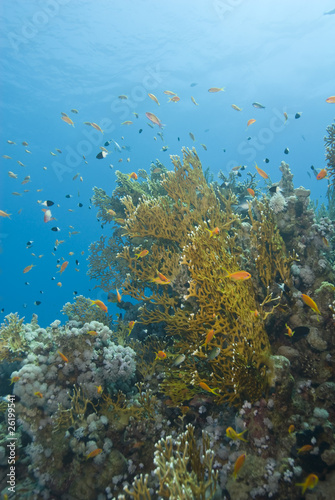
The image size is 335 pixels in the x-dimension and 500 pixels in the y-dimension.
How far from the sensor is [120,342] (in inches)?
320

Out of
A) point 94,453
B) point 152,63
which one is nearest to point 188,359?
point 94,453

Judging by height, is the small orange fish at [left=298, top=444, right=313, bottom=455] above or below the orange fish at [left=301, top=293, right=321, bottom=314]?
below

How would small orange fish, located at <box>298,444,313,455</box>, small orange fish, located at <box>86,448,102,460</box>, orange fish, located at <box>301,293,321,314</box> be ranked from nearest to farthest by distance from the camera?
small orange fish, located at <box>298,444,313,455</box>
orange fish, located at <box>301,293,321,314</box>
small orange fish, located at <box>86,448,102,460</box>

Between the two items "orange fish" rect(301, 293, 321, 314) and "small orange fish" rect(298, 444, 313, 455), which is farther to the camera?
"orange fish" rect(301, 293, 321, 314)

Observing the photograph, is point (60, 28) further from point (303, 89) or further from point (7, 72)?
point (303, 89)

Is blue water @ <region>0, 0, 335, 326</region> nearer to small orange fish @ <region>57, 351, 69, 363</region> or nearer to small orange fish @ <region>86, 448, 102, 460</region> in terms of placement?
small orange fish @ <region>57, 351, 69, 363</region>

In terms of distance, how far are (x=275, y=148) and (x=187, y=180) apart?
384 feet

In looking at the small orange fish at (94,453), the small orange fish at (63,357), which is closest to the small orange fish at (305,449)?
the small orange fish at (94,453)

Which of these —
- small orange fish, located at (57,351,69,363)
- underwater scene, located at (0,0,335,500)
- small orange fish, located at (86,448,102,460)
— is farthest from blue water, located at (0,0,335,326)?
small orange fish, located at (86,448,102,460)

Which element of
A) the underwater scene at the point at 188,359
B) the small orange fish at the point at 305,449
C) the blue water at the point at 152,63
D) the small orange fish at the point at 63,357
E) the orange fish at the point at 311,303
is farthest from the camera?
the blue water at the point at 152,63

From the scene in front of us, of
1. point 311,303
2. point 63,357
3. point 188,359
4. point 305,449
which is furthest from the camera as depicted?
point 63,357

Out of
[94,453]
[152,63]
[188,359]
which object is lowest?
[94,453]

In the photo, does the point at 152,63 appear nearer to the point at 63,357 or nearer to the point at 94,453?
the point at 63,357

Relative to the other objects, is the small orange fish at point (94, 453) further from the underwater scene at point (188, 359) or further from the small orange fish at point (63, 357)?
the small orange fish at point (63, 357)
